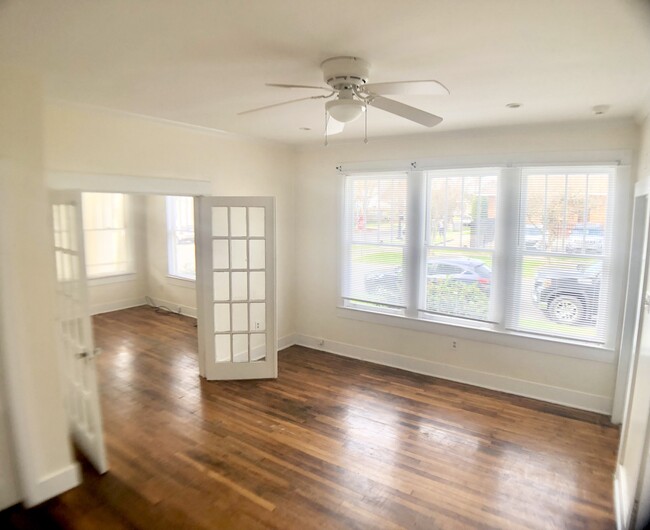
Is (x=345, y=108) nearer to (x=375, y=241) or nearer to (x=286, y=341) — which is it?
(x=375, y=241)

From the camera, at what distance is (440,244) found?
14.4 ft

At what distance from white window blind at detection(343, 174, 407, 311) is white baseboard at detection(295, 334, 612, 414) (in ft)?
2.02

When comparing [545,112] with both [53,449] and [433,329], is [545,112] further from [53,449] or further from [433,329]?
[53,449]

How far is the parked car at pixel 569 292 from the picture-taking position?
3672 millimetres

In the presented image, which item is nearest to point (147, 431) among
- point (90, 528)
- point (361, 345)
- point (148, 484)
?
point (148, 484)

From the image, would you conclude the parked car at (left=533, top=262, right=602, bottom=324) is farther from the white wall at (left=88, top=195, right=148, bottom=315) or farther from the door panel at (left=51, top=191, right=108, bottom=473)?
the white wall at (left=88, top=195, right=148, bottom=315)

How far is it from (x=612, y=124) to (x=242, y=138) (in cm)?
358

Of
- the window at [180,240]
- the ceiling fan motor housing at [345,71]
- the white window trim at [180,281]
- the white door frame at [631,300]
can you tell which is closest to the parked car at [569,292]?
→ the white door frame at [631,300]

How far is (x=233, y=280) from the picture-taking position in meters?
4.53

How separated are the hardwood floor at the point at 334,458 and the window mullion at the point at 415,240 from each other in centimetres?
90

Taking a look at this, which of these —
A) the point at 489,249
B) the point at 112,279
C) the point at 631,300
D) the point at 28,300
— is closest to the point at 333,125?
the point at 28,300

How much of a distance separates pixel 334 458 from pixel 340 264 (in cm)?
252

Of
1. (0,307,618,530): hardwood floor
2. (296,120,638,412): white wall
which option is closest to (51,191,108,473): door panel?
(0,307,618,530): hardwood floor

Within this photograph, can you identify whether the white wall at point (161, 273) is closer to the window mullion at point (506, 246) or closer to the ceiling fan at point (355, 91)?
the window mullion at point (506, 246)
